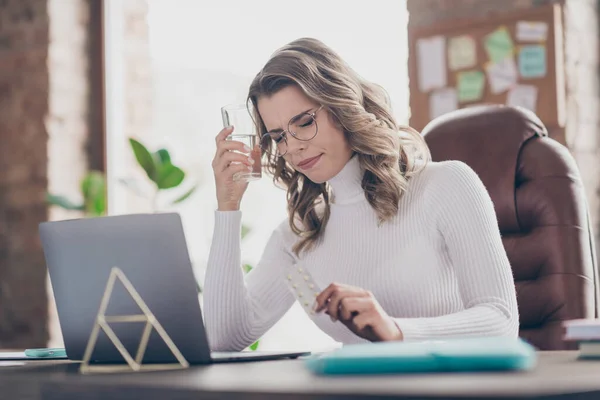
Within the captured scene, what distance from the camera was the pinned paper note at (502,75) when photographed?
2.64 metres

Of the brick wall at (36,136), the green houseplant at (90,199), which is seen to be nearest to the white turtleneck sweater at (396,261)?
the green houseplant at (90,199)

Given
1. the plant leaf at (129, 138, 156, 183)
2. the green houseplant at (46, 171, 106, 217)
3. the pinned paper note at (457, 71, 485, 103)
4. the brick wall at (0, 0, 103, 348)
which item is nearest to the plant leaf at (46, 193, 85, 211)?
the green houseplant at (46, 171, 106, 217)

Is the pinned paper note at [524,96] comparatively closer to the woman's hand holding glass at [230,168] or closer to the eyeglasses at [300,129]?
the eyeglasses at [300,129]

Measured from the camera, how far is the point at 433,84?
9.29 feet

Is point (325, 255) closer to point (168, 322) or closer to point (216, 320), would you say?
point (216, 320)

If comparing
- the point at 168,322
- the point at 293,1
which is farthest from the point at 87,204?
the point at 168,322

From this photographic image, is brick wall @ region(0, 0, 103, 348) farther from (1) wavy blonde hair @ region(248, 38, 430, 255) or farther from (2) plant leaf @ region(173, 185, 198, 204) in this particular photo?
(1) wavy blonde hair @ region(248, 38, 430, 255)

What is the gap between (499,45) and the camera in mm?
2672

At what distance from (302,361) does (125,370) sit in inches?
8.5

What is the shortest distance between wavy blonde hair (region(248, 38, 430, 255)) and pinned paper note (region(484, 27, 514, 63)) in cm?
102

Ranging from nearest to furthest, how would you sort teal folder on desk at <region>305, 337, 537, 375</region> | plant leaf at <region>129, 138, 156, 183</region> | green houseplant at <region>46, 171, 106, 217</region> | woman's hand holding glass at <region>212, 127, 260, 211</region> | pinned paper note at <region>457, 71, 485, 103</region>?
teal folder on desk at <region>305, 337, 537, 375</region> < woman's hand holding glass at <region>212, 127, 260, 211</region> < pinned paper note at <region>457, 71, 485, 103</region> < plant leaf at <region>129, 138, 156, 183</region> < green houseplant at <region>46, 171, 106, 217</region>

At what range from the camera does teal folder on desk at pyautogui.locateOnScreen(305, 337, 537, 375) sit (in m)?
0.71


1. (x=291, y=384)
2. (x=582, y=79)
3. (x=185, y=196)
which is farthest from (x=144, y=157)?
(x=291, y=384)

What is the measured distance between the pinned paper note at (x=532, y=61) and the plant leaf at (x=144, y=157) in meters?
1.35
